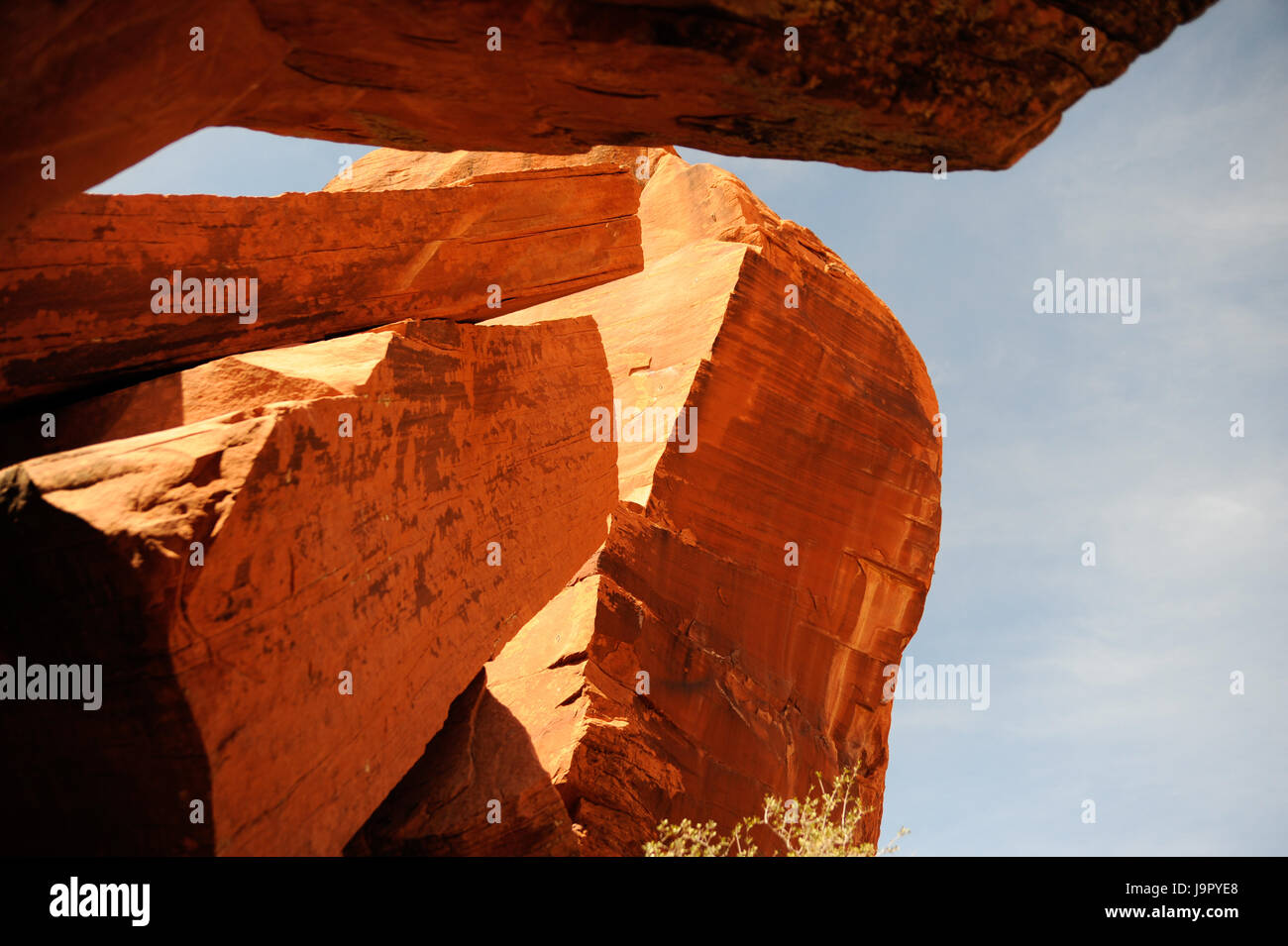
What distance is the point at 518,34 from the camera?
4195mm

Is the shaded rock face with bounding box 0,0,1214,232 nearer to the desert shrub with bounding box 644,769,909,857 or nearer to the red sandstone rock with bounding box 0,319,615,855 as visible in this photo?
the red sandstone rock with bounding box 0,319,615,855

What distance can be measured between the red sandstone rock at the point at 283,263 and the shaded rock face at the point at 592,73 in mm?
2167

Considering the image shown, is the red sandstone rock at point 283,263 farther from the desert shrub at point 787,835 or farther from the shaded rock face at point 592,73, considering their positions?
the desert shrub at point 787,835

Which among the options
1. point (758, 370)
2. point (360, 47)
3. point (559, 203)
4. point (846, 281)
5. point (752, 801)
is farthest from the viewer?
point (846, 281)

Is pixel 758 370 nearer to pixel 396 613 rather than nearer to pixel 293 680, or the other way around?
pixel 396 613

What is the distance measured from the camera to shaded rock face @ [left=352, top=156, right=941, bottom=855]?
32.2 ft

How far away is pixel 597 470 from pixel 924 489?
8.26 metres

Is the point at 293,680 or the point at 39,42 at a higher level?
the point at 39,42

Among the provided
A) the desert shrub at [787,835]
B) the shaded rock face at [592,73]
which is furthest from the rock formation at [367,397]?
the desert shrub at [787,835]

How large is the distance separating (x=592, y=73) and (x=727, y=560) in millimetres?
8948

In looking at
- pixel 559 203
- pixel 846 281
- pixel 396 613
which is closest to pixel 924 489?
pixel 846 281

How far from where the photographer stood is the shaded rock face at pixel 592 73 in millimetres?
3832
